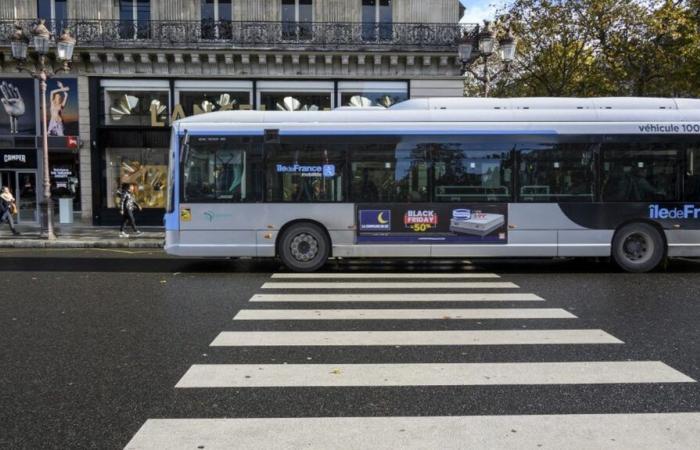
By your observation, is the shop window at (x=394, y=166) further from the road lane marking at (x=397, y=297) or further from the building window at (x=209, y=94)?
the building window at (x=209, y=94)

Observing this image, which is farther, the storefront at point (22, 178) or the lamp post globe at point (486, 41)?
the storefront at point (22, 178)

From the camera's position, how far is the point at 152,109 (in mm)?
22406

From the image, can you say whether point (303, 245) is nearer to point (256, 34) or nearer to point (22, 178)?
point (256, 34)

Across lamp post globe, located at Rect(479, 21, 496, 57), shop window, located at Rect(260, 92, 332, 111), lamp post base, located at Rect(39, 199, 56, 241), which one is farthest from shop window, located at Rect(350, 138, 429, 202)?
shop window, located at Rect(260, 92, 332, 111)

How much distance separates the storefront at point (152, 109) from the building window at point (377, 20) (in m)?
1.76

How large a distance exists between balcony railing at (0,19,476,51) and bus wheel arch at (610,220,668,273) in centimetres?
1341

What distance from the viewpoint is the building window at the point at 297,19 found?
22500mm

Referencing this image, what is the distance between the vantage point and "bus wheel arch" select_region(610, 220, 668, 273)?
427 inches

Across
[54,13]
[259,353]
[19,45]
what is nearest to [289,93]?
[19,45]

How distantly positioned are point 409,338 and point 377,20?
18.9 meters

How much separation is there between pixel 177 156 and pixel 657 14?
18633 mm

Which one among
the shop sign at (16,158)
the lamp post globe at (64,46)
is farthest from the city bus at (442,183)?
the shop sign at (16,158)

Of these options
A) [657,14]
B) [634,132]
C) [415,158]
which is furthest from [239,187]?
[657,14]

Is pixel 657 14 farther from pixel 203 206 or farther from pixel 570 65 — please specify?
pixel 203 206
